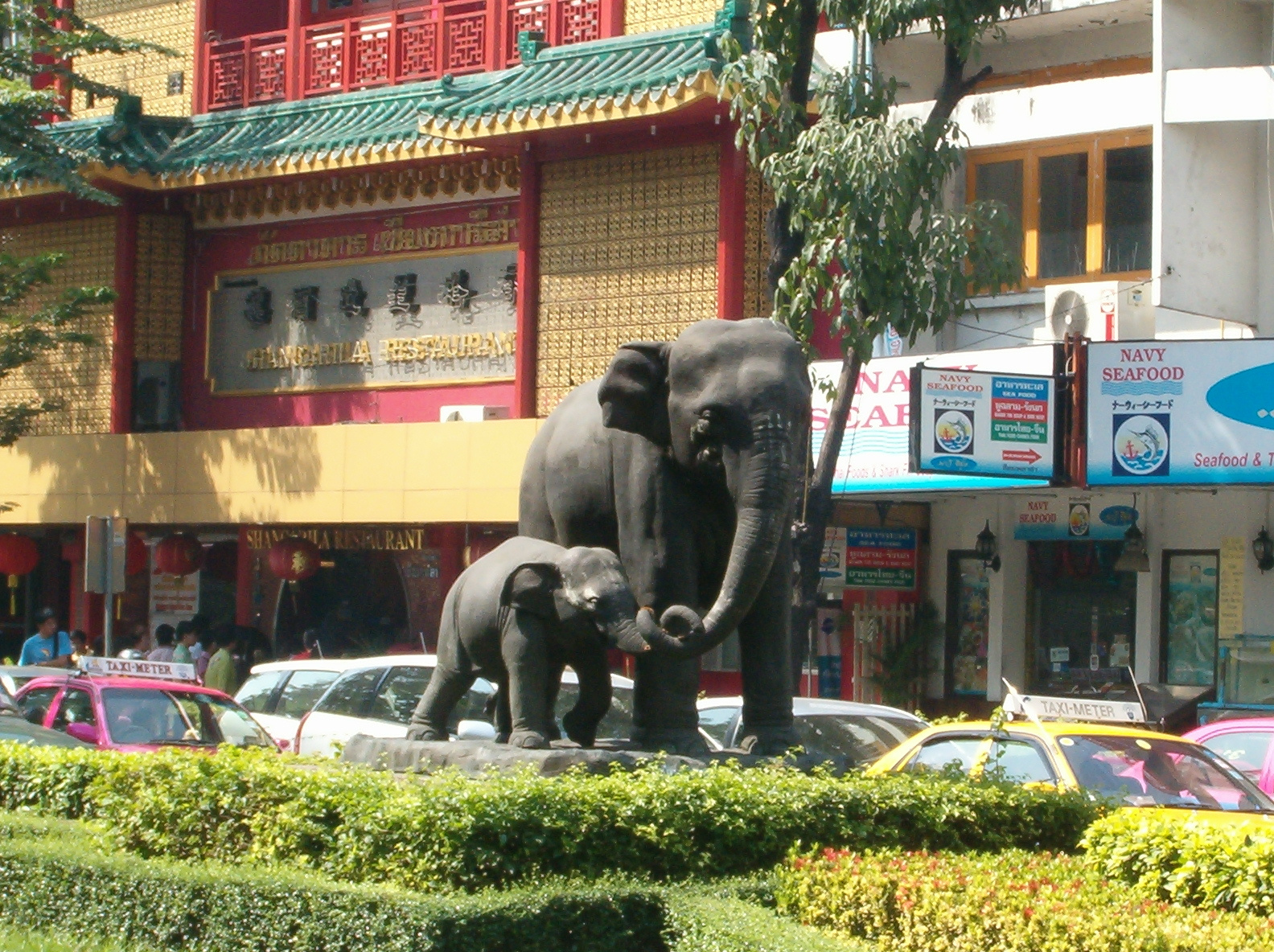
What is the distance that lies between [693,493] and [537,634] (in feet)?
3.05

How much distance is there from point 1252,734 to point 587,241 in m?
10.3

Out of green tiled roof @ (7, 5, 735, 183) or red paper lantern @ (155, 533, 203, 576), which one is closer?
green tiled roof @ (7, 5, 735, 183)

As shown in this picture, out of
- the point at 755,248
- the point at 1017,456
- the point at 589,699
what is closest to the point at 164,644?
the point at 755,248

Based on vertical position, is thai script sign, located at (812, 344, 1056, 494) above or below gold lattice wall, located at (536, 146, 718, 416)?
below

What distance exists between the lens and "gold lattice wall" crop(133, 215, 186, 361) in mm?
24688

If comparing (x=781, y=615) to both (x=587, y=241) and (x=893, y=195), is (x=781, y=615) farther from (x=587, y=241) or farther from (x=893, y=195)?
(x=587, y=241)

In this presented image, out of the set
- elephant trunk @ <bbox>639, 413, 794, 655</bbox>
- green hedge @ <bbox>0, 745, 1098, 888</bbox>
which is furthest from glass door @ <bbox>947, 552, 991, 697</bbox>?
elephant trunk @ <bbox>639, 413, 794, 655</bbox>

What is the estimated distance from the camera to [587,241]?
2089 cm

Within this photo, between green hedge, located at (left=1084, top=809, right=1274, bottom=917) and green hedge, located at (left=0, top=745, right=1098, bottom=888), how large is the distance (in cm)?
65

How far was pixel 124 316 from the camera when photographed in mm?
24484

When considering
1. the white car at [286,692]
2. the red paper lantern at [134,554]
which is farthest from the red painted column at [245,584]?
the white car at [286,692]

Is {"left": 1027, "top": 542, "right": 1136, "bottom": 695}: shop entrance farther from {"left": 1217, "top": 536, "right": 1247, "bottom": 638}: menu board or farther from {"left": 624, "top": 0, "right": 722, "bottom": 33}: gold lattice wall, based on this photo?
{"left": 624, "top": 0, "right": 722, "bottom": 33}: gold lattice wall

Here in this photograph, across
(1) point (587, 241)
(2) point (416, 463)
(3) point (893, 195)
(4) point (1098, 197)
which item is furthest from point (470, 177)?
(3) point (893, 195)

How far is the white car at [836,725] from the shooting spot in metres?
13.5
